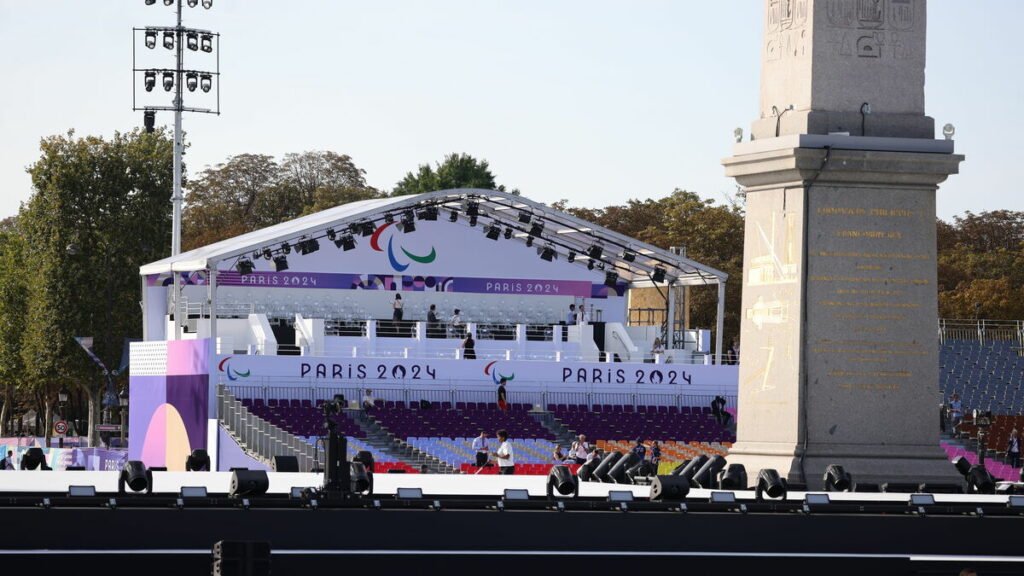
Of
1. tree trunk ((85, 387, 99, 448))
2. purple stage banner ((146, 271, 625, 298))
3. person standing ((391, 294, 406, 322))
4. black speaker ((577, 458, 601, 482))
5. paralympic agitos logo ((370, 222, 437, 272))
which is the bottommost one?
tree trunk ((85, 387, 99, 448))

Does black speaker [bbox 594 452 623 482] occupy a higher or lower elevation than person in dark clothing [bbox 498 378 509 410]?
higher

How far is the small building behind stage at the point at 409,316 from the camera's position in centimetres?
5044

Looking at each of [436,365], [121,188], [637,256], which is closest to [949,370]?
[637,256]

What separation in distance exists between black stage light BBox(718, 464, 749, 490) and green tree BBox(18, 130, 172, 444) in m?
58.7

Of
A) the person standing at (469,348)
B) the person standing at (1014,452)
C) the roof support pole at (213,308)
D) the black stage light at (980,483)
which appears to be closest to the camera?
the black stage light at (980,483)

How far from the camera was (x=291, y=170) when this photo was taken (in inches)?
4281

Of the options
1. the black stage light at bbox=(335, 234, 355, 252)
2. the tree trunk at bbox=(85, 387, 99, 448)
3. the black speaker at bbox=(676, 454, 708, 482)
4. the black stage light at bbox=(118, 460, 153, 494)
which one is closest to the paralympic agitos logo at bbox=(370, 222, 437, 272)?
the black stage light at bbox=(335, 234, 355, 252)

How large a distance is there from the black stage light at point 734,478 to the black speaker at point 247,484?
5654 mm

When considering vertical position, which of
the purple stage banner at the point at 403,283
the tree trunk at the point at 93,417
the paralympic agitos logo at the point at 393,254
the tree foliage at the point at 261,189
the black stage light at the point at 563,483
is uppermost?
the tree foliage at the point at 261,189

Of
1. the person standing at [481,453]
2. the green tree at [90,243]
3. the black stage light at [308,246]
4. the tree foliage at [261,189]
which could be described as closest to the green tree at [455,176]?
the tree foliage at [261,189]

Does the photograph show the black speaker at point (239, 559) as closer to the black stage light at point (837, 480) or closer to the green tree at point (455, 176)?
the black stage light at point (837, 480)

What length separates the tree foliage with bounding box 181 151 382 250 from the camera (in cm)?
10506

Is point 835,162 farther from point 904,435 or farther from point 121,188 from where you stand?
point 121,188

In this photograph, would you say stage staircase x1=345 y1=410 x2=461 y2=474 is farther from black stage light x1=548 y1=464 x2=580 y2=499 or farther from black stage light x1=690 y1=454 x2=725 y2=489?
black stage light x1=548 y1=464 x2=580 y2=499
